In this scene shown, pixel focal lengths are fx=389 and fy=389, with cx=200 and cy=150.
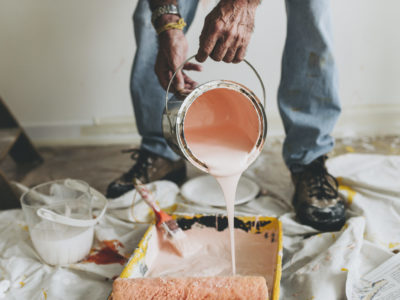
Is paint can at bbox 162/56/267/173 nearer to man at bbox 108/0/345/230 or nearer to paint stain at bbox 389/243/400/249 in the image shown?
man at bbox 108/0/345/230

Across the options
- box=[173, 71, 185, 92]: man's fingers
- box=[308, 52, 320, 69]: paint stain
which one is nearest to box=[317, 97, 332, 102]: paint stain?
box=[308, 52, 320, 69]: paint stain

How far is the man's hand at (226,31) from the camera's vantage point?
887 mm

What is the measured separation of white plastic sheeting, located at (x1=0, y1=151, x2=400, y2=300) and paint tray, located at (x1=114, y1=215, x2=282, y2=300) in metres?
0.06

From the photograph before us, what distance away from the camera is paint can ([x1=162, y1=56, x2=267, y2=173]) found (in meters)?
0.90

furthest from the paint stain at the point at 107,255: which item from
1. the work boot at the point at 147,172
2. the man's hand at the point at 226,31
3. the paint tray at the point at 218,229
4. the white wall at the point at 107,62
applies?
the white wall at the point at 107,62

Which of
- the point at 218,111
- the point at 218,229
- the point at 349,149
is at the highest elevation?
the point at 218,111

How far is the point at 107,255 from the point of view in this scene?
3.60ft

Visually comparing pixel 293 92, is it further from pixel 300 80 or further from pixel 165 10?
pixel 165 10

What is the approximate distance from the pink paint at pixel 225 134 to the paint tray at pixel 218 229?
0.27 feet

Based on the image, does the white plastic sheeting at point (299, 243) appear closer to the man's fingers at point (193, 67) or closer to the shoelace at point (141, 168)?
the shoelace at point (141, 168)

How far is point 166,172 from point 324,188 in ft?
1.93

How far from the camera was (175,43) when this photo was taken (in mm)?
1013

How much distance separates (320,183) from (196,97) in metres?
0.53

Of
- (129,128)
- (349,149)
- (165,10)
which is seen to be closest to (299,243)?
(165,10)
